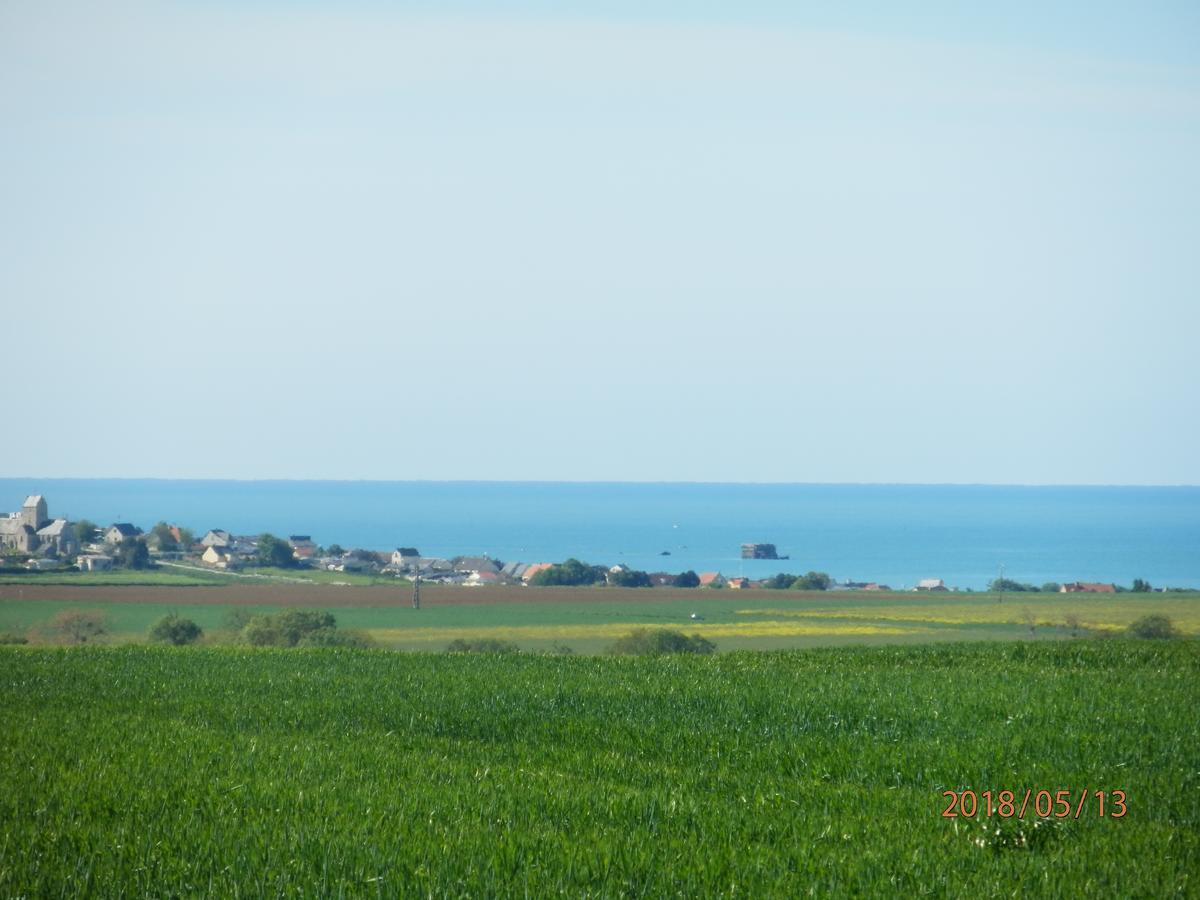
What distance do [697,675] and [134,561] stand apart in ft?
207

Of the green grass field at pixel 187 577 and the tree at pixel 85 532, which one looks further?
the tree at pixel 85 532

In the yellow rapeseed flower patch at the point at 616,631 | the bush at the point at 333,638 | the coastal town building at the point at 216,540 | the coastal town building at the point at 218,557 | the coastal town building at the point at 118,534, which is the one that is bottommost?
the yellow rapeseed flower patch at the point at 616,631

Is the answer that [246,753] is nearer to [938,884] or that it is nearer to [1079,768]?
[938,884]

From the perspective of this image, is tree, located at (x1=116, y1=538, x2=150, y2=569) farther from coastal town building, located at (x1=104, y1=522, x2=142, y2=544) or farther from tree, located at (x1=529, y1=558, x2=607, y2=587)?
tree, located at (x1=529, y1=558, x2=607, y2=587)

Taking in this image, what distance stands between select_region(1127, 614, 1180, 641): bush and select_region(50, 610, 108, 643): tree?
4411 cm

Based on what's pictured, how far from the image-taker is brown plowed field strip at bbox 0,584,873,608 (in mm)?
61031

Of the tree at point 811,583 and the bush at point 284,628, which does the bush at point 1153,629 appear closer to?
the bush at point 284,628

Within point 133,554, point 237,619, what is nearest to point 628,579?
point 133,554

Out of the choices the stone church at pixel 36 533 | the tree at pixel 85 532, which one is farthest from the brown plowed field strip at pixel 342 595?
the tree at pixel 85 532

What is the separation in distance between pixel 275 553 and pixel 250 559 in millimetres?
3485

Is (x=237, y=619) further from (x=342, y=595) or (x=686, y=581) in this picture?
(x=686, y=581)

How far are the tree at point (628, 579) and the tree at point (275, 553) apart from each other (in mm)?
27192

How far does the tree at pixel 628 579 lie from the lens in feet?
326

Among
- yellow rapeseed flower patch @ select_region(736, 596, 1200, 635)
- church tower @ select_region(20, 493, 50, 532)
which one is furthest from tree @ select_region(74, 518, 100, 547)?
yellow rapeseed flower patch @ select_region(736, 596, 1200, 635)
